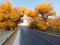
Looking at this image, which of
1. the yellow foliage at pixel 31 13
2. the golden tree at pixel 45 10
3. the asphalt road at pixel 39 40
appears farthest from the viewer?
the yellow foliage at pixel 31 13

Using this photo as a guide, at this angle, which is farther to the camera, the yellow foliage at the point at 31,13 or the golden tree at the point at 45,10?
the yellow foliage at the point at 31,13

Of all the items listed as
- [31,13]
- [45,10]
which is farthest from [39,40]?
[31,13]

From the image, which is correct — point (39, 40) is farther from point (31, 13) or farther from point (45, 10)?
point (31, 13)

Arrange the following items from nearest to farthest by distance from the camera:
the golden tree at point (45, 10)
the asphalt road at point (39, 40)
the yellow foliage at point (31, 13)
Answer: the asphalt road at point (39, 40), the golden tree at point (45, 10), the yellow foliage at point (31, 13)

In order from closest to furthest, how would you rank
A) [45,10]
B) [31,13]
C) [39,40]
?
[39,40] < [45,10] < [31,13]

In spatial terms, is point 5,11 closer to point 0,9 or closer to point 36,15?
point 0,9

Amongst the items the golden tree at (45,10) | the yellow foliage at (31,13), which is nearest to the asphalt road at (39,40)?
the golden tree at (45,10)

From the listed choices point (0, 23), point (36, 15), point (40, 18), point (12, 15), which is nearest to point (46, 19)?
point (40, 18)

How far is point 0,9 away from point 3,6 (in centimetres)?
196

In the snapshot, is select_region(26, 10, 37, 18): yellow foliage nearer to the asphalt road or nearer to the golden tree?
the golden tree

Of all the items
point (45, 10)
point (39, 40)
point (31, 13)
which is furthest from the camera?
point (31, 13)

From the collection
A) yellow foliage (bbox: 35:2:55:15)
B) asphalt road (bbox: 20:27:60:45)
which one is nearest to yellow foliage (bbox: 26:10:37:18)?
yellow foliage (bbox: 35:2:55:15)

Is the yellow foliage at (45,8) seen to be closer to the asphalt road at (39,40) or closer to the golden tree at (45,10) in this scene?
the golden tree at (45,10)

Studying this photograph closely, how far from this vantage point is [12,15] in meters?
73.6
